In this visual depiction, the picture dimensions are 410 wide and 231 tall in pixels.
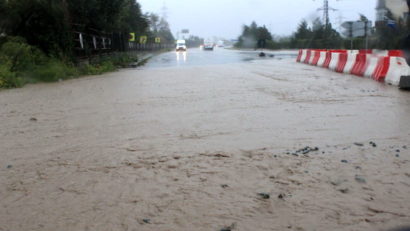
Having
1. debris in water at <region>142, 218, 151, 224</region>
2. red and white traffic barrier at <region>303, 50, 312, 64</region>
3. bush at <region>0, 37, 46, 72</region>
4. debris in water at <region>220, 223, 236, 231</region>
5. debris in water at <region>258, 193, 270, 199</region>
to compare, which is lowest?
debris in water at <region>220, 223, 236, 231</region>

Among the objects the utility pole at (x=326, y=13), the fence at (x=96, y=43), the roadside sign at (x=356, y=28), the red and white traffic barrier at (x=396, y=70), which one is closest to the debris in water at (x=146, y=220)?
the red and white traffic barrier at (x=396, y=70)

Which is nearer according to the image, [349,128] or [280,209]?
[280,209]

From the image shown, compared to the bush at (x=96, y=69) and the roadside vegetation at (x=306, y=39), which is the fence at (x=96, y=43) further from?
the roadside vegetation at (x=306, y=39)

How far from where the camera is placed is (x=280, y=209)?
3311 millimetres

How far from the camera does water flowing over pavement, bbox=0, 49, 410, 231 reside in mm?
3230

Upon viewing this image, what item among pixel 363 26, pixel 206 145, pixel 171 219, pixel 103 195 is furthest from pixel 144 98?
pixel 363 26

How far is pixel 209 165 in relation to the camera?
4.45 m

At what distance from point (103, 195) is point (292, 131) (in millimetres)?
3095

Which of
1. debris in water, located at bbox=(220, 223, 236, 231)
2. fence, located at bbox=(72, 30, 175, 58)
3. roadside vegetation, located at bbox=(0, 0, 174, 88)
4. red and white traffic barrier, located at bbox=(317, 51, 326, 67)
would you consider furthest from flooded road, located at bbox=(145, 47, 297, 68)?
debris in water, located at bbox=(220, 223, 236, 231)

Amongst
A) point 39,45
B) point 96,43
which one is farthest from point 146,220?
point 96,43

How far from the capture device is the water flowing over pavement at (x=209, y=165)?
10.6 feet

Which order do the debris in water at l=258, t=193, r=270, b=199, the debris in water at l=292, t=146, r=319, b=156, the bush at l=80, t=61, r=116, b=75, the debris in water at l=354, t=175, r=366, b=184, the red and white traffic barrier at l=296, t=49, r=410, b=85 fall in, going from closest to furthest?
1. the debris in water at l=258, t=193, r=270, b=199
2. the debris in water at l=354, t=175, r=366, b=184
3. the debris in water at l=292, t=146, r=319, b=156
4. the red and white traffic barrier at l=296, t=49, r=410, b=85
5. the bush at l=80, t=61, r=116, b=75

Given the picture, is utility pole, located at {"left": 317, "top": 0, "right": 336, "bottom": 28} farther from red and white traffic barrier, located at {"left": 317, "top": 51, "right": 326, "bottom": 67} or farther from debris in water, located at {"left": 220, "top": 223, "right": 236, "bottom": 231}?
debris in water, located at {"left": 220, "top": 223, "right": 236, "bottom": 231}

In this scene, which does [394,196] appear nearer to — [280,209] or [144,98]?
[280,209]
